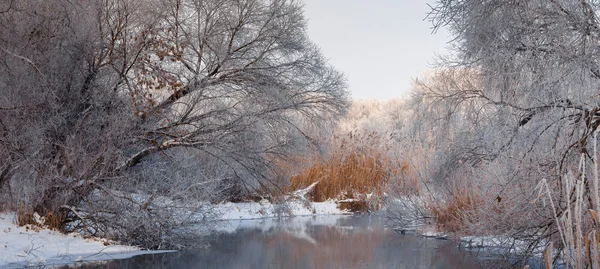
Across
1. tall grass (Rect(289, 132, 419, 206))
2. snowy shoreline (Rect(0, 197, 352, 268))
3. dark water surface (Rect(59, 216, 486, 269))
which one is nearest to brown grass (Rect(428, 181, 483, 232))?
dark water surface (Rect(59, 216, 486, 269))

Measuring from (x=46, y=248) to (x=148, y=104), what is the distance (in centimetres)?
282

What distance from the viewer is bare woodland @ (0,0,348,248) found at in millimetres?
9727

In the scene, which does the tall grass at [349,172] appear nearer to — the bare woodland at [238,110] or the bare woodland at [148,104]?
the bare woodland at [238,110]

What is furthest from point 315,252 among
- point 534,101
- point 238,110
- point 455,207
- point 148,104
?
point 534,101

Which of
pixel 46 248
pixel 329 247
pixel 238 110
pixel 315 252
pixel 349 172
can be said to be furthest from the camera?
pixel 349 172

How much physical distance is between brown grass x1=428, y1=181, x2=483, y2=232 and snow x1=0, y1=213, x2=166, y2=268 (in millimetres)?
5773

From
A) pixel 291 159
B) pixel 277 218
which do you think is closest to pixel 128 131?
pixel 291 159

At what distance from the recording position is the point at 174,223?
1048 cm

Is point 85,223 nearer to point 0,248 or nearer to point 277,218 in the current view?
point 0,248

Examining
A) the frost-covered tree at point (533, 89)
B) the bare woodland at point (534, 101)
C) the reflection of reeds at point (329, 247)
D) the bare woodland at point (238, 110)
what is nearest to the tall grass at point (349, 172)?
the reflection of reeds at point (329, 247)

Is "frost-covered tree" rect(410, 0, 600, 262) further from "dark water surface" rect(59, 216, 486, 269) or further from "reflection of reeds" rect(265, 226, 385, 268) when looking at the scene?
"reflection of reeds" rect(265, 226, 385, 268)

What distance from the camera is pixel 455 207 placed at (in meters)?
11.8

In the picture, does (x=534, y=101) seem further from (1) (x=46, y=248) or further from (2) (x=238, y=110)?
(1) (x=46, y=248)

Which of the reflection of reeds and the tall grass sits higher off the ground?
the tall grass
